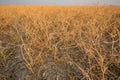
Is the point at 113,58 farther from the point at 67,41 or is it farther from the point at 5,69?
the point at 5,69

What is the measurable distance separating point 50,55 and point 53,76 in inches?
16.7

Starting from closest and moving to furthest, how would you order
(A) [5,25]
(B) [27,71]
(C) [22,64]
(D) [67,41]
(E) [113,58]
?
(E) [113,58], (B) [27,71], (C) [22,64], (D) [67,41], (A) [5,25]

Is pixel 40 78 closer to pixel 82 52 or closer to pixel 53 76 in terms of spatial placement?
pixel 53 76

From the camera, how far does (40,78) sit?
1935 mm

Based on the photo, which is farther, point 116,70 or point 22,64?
point 22,64

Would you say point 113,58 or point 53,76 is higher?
point 113,58

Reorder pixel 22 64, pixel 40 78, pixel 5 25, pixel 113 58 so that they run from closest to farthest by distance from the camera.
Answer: pixel 40 78
pixel 113 58
pixel 22 64
pixel 5 25

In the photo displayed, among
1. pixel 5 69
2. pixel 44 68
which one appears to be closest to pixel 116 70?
pixel 44 68

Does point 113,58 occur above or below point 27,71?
above

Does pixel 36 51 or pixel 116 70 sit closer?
pixel 116 70

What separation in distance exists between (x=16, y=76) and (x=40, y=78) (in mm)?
305

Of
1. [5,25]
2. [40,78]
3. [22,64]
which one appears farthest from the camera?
[5,25]

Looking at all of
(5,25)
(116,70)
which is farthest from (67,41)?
(5,25)

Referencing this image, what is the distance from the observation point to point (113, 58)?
6.76 feet
